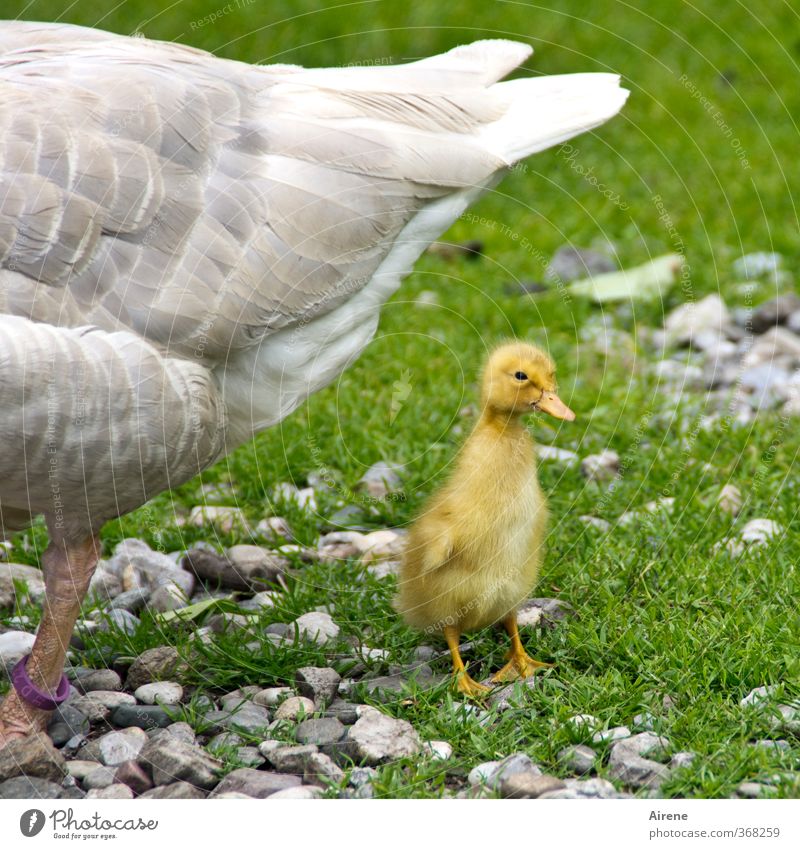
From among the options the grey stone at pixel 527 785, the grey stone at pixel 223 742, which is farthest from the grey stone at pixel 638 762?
the grey stone at pixel 223 742

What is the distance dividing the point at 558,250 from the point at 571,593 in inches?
143

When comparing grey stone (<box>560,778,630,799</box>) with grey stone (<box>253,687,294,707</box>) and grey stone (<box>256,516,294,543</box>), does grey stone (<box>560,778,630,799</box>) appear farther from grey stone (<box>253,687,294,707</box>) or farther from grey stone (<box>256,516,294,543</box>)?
grey stone (<box>256,516,294,543</box>)

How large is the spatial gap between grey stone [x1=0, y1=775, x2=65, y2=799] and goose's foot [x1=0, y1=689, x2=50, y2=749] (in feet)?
1.12

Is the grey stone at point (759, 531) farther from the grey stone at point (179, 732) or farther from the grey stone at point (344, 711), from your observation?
the grey stone at point (179, 732)

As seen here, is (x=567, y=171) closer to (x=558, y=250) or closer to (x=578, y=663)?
(x=558, y=250)

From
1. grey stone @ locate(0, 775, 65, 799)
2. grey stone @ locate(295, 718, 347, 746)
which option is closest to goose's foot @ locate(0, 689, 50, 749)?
grey stone @ locate(0, 775, 65, 799)

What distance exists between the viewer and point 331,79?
13.8 feet

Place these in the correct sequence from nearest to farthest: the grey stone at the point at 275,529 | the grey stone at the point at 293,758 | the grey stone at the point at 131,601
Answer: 1. the grey stone at the point at 293,758
2. the grey stone at the point at 131,601
3. the grey stone at the point at 275,529

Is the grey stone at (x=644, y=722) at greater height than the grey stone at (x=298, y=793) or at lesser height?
greater

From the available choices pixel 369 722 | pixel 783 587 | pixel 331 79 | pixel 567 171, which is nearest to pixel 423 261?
pixel 567 171

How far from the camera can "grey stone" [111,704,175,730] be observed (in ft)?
12.6

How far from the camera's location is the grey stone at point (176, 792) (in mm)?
3320

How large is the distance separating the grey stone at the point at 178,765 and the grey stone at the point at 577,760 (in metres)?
1.00

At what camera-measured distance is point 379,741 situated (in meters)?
3.53
